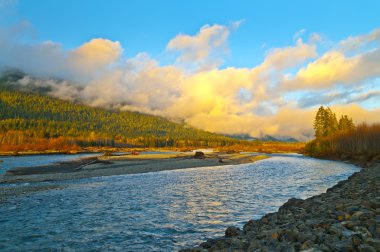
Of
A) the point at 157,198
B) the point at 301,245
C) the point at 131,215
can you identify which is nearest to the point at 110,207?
the point at 131,215

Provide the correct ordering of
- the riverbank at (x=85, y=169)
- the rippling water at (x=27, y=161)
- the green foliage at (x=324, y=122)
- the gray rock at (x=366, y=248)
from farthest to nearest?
1. the green foliage at (x=324, y=122)
2. the rippling water at (x=27, y=161)
3. the riverbank at (x=85, y=169)
4. the gray rock at (x=366, y=248)

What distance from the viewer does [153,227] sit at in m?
18.1

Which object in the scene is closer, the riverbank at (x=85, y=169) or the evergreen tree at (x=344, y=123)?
the riverbank at (x=85, y=169)

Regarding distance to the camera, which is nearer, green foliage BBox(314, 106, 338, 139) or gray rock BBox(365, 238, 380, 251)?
gray rock BBox(365, 238, 380, 251)

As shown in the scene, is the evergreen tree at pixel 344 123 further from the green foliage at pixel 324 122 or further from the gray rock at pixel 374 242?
the gray rock at pixel 374 242

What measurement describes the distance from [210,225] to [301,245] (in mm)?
10295

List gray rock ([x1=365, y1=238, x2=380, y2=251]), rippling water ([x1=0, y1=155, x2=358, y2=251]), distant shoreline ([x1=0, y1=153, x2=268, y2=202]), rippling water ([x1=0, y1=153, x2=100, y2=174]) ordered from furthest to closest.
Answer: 1. rippling water ([x1=0, y1=153, x2=100, y2=174])
2. distant shoreline ([x1=0, y1=153, x2=268, y2=202])
3. rippling water ([x1=0, y1=155, x2=358, y2=251])
4. gray rock ([x1=365, y1=238, x2=380, y2=251])

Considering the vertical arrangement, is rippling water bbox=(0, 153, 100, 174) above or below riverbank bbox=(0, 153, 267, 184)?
below

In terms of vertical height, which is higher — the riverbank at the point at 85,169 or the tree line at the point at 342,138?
the tree line at the point at 342,138

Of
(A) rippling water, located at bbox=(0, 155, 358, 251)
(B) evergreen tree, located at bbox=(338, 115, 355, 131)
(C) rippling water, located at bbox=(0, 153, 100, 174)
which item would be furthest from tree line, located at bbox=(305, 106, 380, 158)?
(C) rippling water, located at bbox=(0, 153, 100, 174)

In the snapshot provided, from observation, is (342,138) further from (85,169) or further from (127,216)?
(127,216)

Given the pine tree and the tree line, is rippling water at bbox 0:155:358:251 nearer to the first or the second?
the tree line

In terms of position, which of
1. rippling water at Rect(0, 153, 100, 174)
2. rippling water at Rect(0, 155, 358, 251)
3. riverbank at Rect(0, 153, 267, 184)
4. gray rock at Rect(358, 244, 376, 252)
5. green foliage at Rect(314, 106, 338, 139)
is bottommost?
rippling water at Rect(0, 153, 100, 174)

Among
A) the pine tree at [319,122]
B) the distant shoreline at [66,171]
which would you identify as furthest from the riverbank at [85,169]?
the pine tree at [319,122]
